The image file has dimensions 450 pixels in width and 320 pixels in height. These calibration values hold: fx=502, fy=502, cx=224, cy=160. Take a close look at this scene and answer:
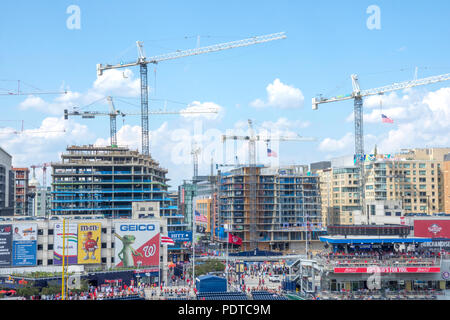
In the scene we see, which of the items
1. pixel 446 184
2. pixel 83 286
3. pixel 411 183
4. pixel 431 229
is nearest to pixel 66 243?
pixel 83 286

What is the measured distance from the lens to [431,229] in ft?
259

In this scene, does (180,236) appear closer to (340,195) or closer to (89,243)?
(89,243)

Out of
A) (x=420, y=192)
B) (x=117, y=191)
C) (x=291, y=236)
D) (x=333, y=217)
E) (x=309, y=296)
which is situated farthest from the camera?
(x=333, y=217)

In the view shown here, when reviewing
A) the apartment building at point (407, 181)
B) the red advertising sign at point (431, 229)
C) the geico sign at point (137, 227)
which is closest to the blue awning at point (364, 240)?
the geico sign at point (137, 227)

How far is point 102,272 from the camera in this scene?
56844 millimetres

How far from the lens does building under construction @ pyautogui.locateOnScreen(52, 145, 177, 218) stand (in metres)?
101

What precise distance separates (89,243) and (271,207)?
5948 centimetres

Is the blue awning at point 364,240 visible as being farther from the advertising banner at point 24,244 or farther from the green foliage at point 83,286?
the advertising banner at point 24,244

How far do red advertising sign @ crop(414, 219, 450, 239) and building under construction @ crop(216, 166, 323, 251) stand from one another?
1329 inches

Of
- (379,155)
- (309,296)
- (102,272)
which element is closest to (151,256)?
(102,272)
